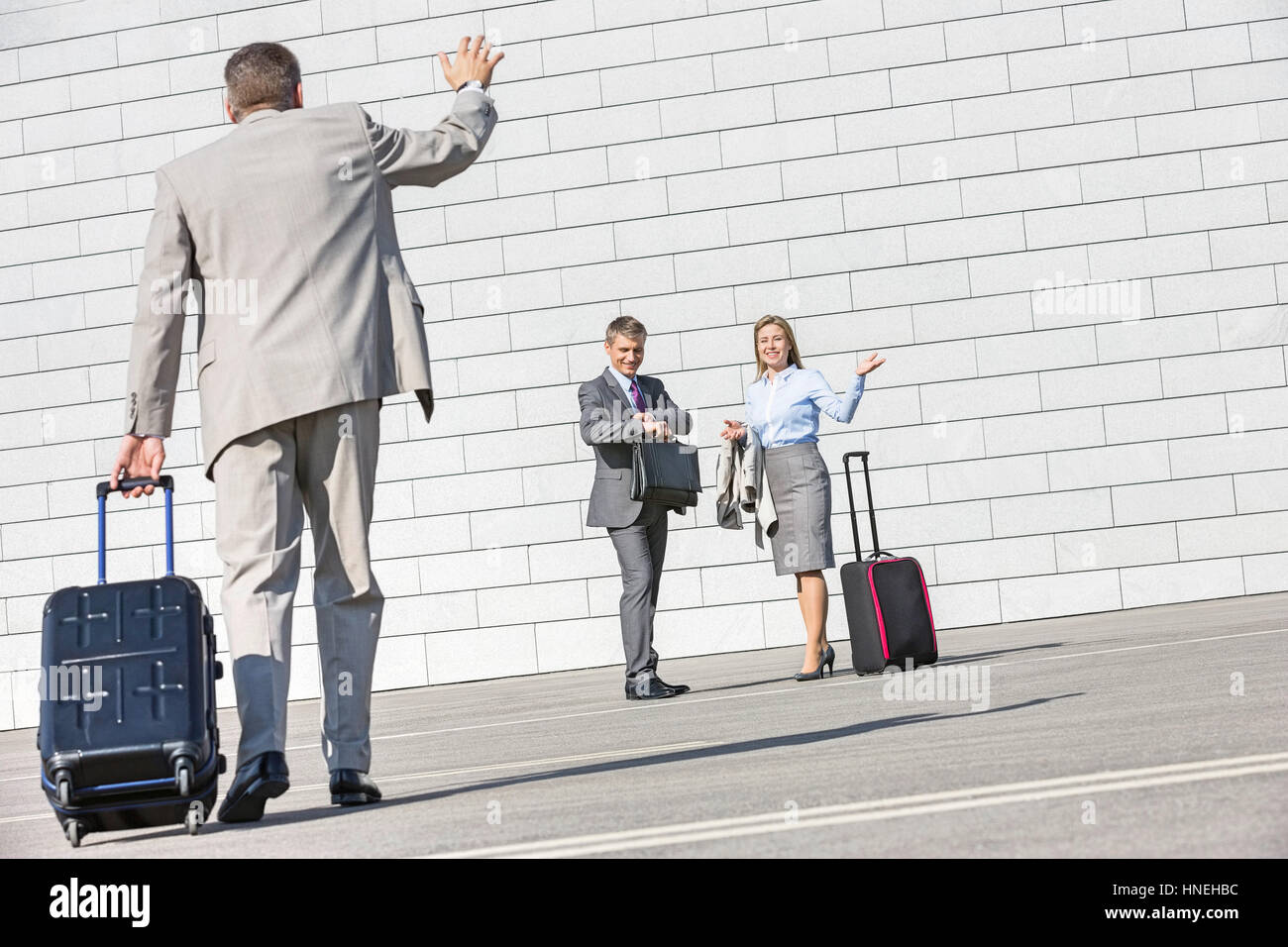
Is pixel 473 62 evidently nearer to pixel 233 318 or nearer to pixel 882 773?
pixel 233 318

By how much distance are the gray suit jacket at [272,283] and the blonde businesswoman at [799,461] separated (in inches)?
129

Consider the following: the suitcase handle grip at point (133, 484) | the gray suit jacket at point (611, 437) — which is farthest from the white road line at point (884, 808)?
the gray suit jacket at point (611, 437)

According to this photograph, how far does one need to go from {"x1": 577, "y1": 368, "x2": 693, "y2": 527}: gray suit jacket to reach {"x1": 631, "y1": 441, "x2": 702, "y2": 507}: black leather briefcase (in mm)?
59

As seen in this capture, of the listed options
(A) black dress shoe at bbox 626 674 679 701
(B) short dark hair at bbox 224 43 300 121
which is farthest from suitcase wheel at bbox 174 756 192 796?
(A) black dress shoe at bbox 626 674 679 701

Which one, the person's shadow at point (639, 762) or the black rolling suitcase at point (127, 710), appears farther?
the person's shadow at point (639, 762)

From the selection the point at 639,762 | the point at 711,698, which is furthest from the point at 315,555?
the point at 711,698

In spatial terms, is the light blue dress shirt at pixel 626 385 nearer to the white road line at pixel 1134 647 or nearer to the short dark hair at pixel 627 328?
the short dark hair at pixel 627 328

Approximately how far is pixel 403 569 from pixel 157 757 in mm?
6649

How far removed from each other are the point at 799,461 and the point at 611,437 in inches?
33.2

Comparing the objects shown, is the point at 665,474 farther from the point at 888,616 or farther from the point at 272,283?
the point at 272,283

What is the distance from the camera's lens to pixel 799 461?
21.6ft

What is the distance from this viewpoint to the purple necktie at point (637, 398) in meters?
6.58

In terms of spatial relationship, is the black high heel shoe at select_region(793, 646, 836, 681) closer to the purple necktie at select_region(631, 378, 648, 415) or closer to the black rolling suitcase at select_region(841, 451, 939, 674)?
the black rolling suitcase at select_region(841, 451, 939, 674)
